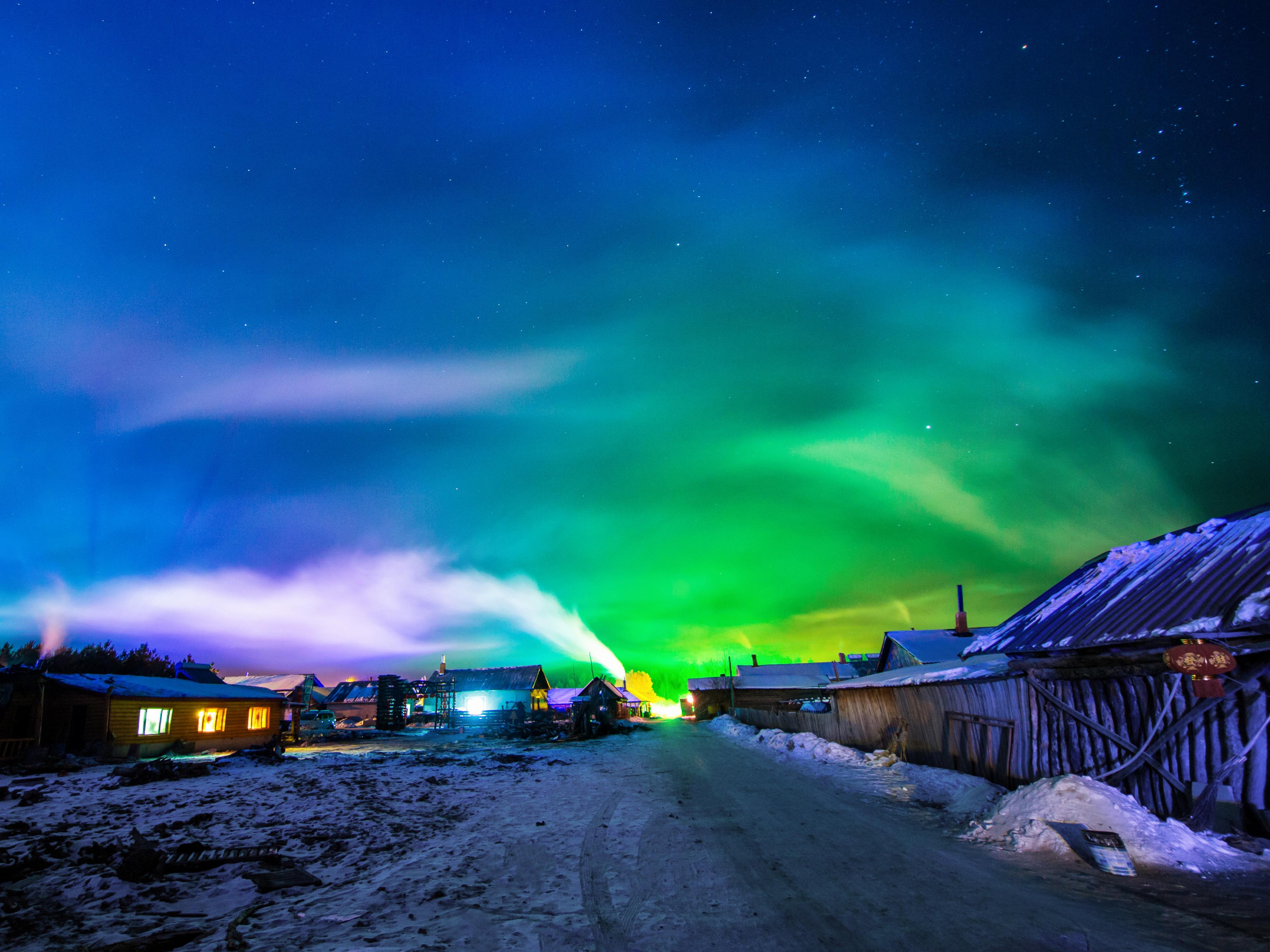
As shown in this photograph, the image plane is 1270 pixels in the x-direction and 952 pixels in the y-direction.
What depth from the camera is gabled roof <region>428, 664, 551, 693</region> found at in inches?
2790

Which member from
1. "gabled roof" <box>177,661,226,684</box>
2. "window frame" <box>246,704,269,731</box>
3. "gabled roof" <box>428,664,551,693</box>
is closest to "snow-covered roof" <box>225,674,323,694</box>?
"gabled roof" <box>428,664,551,693</box>

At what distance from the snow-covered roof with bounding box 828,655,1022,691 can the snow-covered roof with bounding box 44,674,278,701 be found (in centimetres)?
3333

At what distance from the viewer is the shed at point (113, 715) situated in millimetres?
26797

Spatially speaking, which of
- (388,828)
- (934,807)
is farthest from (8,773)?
(934,807)

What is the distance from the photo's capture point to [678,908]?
7129 mm

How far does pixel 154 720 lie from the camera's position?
30547mm

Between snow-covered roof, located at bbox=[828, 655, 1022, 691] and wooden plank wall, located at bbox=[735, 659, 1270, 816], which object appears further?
snow-covered roof, located at bbox=[828, 655, 1022, 691]

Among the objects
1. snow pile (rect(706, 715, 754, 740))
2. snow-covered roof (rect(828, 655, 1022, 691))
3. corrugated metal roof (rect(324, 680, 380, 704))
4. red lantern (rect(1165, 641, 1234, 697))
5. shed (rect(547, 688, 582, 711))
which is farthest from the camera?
corrugated metal roof (rect(324, 680, 380, 704))

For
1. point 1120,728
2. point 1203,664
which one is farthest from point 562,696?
point 1203,664

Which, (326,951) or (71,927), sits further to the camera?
(71,927)

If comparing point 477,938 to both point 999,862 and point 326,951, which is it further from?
point 999,862

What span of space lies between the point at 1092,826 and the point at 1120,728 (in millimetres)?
2250

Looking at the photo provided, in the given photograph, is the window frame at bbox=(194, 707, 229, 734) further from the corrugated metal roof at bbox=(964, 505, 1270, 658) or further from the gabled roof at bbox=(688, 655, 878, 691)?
the gabled roof at bbox=(688, 655, 878, 691)

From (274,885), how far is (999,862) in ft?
33.9
